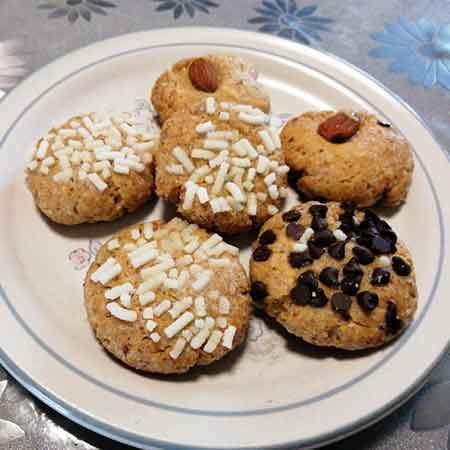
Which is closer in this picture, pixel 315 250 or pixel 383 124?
A: pixel 315 250

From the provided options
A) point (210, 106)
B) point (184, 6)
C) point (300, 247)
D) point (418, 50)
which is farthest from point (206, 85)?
point (418, 50)

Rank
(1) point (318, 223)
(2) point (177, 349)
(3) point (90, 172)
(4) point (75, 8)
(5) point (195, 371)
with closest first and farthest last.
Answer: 1. (2) point (177, 349)
2. (5) point (195, 371)
3. (1) point (318, 223)
4. (3) point (90, 172)
5. (4) point (75, 8)

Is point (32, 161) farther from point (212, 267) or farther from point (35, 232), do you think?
point (212, 267)

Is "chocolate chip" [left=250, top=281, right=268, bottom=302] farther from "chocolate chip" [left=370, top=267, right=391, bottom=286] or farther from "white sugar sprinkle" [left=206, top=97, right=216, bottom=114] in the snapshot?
"white sugar sprinkle" [left=206, top=97, right=216, bottom=114]

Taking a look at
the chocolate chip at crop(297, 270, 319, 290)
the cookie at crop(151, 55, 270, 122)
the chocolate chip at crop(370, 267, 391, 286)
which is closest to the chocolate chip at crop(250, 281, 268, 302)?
the chocolate chip at crop(297, 270, 319, 290)

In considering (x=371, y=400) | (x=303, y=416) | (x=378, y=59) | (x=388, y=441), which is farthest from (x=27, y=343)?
(x=378, y=59)

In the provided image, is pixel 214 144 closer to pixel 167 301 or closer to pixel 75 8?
pixel 167 301
